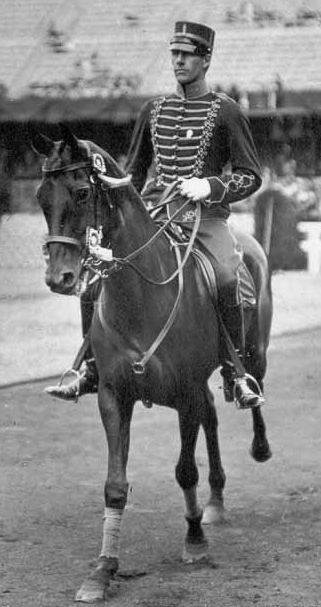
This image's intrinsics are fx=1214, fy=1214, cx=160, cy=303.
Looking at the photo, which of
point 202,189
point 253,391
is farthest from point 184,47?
point 253,391

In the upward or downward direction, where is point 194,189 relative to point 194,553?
upward

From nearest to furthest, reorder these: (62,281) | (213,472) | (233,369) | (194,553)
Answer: (62,281), (194,553), (233,369), (213,472)

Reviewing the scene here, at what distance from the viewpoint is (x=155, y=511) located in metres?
7.07

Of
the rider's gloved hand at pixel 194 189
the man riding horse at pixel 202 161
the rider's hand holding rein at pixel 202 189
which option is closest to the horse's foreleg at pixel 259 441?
the man riding horse at pixel 202 161

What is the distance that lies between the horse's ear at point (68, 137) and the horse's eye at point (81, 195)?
175 mm

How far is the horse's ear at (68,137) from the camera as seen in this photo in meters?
4.96

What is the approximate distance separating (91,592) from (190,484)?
3.23ft

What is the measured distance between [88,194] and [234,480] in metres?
3.36

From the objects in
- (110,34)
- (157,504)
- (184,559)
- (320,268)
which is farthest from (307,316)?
(110,34)

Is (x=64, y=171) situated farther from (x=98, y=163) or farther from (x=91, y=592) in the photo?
(x=91, y=592)

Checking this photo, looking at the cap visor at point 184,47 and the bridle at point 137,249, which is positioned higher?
the cap visor at point 184,47

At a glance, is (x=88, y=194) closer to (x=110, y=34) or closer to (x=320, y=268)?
(x=320, y=268)

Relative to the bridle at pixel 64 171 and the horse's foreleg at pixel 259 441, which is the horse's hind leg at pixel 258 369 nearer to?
the horse's foreleg at pixel 259 441

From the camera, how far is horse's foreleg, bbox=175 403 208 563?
5980 millimetres
